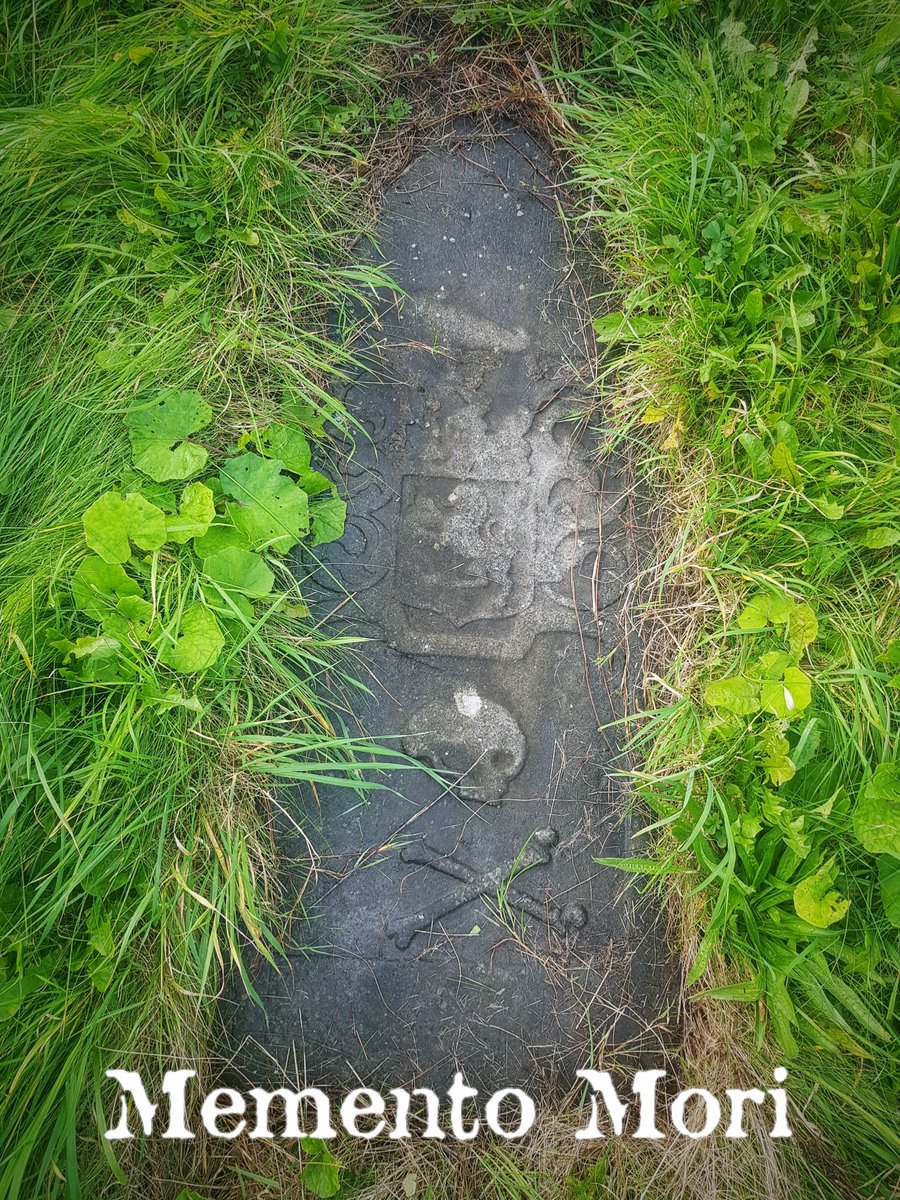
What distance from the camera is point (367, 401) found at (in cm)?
217

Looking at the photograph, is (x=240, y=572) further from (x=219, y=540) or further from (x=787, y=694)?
(x=787, y=694)

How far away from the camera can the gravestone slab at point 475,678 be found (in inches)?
75.0

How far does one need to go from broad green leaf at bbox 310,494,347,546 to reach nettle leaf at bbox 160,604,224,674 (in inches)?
14.0

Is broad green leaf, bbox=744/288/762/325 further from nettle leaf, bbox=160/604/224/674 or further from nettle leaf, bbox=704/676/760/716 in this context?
nettle leaf, bbox=160/604/224/674

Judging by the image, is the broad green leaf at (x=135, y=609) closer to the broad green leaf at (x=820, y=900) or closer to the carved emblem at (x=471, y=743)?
the carved emblem at (x=471, y=743)

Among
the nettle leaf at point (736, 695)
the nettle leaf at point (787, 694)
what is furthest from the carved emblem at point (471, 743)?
the nettle leaf at point (787, 694)

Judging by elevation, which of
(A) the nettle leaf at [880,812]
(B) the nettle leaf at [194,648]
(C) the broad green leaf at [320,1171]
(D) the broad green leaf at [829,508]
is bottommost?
(C) the broad green leaf at [320,1171]

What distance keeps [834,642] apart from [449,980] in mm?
1255

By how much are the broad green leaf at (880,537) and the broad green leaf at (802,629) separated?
25cm

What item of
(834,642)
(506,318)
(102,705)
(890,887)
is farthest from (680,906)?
(506,318)

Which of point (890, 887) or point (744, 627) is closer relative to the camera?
point (890, 887)

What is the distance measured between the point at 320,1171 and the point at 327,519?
148cm

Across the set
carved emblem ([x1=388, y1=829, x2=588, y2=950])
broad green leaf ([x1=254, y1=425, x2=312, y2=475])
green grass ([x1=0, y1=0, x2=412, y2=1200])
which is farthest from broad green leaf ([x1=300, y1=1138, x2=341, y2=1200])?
A: broad green leaf ([x1=254, y1=425, x2=312, y2=475])

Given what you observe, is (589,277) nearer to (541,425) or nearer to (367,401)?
(541,425)
